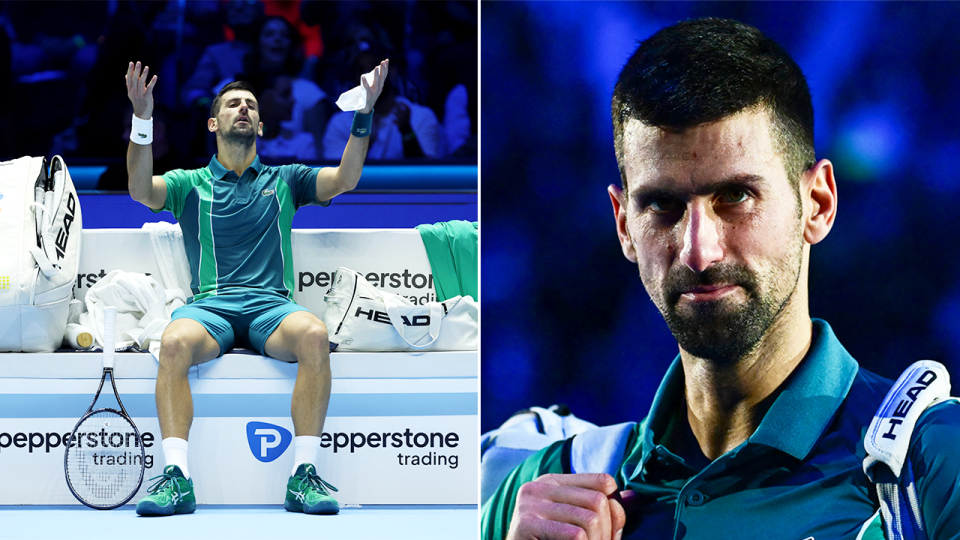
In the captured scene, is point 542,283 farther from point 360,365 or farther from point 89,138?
point 89,138

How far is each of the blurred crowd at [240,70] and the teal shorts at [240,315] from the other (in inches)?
77.4

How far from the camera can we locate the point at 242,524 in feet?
9.18

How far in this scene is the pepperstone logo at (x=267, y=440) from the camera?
320cm

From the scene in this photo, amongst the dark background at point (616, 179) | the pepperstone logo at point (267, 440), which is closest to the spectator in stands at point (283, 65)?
the pepperstone logo at point (267, 440)

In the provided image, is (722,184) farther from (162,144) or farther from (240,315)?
(162,144)

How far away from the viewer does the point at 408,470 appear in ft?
10.6

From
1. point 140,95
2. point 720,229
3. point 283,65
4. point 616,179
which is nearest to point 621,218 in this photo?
point 616,179

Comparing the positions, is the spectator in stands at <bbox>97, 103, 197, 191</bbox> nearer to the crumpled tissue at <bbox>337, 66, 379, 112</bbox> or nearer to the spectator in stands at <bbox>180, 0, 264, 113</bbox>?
the spectator in stands at <bbox>180, 0, 264, 113</bbox>

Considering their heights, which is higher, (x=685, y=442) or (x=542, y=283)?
(x=542, y=283)

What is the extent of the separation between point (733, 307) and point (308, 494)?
6.69ft

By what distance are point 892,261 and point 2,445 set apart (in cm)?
307

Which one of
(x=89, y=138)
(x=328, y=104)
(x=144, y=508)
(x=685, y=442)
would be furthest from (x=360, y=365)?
(x=89, y=138)

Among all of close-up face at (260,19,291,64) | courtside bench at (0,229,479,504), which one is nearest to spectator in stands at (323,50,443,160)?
close-up face at (260,19,291,64)

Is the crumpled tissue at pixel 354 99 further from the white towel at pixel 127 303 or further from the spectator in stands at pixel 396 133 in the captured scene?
the spectator in stands at pixel 396 133
